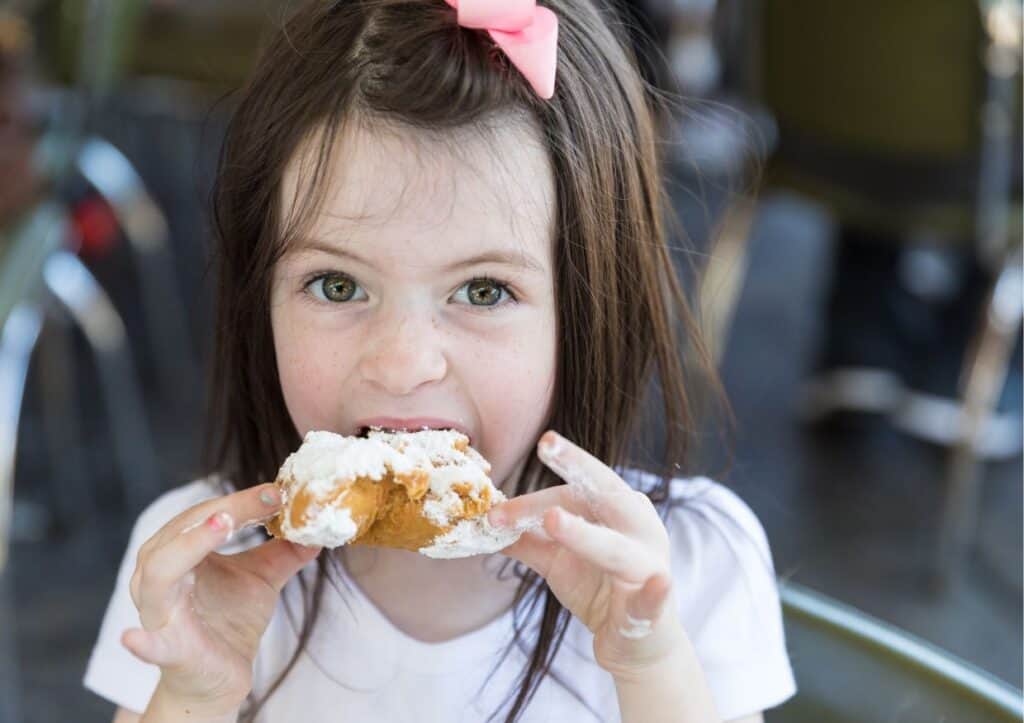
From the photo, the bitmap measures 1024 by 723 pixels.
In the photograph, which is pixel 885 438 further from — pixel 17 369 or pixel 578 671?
pixel 578 671

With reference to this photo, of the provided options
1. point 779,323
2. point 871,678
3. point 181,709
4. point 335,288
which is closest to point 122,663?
point 181,709

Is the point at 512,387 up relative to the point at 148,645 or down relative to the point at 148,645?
up

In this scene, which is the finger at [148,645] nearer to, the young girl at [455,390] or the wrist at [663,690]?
the young girl at [455,390]

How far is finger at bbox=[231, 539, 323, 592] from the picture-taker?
3.23 ft

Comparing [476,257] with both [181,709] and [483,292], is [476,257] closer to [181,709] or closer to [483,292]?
[483,292]

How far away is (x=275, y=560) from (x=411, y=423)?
0.16 m

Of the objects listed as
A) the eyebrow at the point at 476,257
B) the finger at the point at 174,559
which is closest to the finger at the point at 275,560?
the finger at the point at 174,559

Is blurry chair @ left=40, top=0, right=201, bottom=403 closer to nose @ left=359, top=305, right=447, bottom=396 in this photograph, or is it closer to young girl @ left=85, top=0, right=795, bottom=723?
young girl @ left=85, top=0, right=795, bottom=723

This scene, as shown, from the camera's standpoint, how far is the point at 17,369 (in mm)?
2064

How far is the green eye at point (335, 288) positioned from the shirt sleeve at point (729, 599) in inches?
13.8

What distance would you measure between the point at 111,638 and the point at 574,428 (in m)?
0.41

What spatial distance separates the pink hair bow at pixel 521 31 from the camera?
3.00 feet

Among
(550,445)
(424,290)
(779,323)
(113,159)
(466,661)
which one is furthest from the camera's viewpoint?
(779,323)

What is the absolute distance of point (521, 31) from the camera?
924 mm
